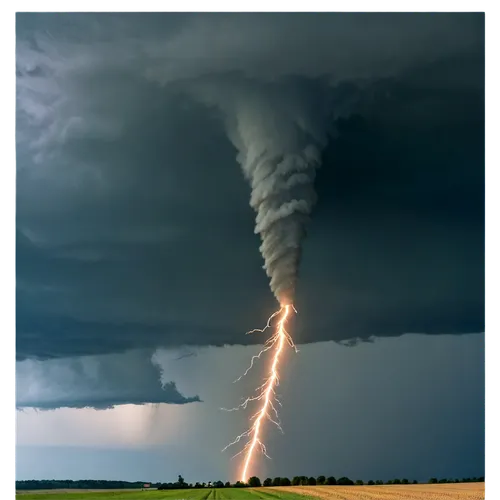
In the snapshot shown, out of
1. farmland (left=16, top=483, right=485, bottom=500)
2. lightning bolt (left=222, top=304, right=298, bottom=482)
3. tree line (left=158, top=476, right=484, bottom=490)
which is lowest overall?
farmland (left=16, top=483, right=485, bottom=500)

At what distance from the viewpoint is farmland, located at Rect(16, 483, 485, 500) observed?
844cm

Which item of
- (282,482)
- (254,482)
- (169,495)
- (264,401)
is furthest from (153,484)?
(264,401)

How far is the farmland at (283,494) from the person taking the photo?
27.7ft

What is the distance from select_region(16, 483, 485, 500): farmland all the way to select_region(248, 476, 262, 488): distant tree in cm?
6

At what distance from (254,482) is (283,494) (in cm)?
36

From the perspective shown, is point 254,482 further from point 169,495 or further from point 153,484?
point 153,484

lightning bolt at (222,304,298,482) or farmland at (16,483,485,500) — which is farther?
lightning bolt at (222,304,298,482)

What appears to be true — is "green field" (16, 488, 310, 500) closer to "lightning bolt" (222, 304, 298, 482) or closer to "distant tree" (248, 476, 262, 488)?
"distant tree" (248, 476, 262, 488)

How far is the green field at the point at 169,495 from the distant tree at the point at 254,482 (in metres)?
0.06

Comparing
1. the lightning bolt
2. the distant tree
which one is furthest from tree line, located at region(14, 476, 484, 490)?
the lightning bolt

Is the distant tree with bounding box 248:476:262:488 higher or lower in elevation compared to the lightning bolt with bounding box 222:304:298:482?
lower

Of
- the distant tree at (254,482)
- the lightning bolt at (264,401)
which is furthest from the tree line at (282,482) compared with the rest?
the lightning bolt at (264,401)
